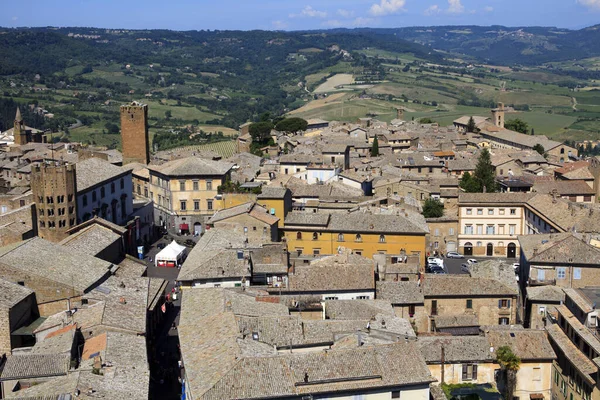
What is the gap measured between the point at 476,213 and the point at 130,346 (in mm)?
32514

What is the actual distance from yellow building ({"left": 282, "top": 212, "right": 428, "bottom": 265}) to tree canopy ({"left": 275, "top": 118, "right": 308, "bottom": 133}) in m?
51.5

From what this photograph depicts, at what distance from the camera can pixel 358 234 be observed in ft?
149

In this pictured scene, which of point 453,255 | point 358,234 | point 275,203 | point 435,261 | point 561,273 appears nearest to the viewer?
point 561,273

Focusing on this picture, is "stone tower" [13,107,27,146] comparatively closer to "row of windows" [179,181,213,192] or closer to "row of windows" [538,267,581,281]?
"row of windows" [179,181,213,192]

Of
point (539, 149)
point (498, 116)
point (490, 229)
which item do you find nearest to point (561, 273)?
point (490, 229)

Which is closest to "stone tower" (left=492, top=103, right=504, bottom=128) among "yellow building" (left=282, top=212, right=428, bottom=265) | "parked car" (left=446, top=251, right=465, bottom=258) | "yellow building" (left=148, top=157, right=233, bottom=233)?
"parked car" (left=446, top=251, right=465, bottom=258)

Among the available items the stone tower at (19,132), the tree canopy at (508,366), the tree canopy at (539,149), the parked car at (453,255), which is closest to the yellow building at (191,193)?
the parked car at (453,255)

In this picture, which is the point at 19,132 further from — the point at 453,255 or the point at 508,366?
the point at 508,366

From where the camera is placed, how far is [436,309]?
35531 millimetres

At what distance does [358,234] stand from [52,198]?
57.1 ft

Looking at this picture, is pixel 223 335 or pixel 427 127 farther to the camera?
pixel 427 127

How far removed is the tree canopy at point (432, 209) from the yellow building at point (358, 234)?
8020mm

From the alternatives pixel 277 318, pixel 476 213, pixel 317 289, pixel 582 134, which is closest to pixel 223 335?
pixel 277 318

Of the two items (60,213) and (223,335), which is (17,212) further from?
(223,335)
